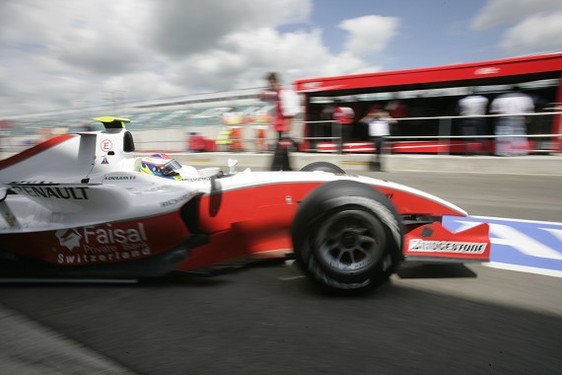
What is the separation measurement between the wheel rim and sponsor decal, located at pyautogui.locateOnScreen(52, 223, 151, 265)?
1334mm

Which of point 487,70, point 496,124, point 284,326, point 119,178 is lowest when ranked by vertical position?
point 284,326

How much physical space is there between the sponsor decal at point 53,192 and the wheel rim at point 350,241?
1.85 m

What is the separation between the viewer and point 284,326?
2.18 meters

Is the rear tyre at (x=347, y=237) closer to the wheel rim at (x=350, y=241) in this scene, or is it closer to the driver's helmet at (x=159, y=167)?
the wheel rim at (x=350, y=241)

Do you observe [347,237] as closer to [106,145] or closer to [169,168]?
[169,168]

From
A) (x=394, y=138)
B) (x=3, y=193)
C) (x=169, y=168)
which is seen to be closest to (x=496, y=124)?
(x=394, y=138)

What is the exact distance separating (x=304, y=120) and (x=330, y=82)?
1349mm

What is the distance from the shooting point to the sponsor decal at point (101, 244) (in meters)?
2.85

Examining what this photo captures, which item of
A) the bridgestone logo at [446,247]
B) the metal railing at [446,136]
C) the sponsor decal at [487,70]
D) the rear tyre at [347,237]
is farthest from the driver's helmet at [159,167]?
the sponsor decal at [487,70]

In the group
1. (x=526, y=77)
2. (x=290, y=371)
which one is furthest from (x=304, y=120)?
(x=290, y=371)

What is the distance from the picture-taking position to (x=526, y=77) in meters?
8.91

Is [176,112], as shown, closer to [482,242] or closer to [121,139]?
[121,139]

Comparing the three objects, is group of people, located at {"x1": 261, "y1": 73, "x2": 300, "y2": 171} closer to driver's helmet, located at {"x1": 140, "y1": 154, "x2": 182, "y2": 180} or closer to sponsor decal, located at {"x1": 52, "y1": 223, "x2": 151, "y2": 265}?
driver's helmet, located at {"x1": 140, "y1": 154, "x2": 182, "y2": 180}

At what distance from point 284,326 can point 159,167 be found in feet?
6.39
